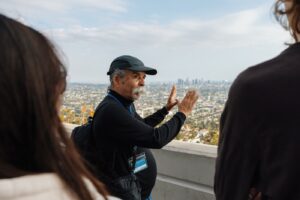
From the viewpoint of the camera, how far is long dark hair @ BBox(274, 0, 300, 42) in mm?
1316

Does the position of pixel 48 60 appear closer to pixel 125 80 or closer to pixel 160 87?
pixel 125 80

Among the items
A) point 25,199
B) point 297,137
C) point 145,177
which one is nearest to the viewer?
point 25,199

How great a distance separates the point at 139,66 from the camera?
10.1ft

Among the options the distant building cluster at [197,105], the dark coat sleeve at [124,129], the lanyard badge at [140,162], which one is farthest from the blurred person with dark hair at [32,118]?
the distant building cluster at [197,105]

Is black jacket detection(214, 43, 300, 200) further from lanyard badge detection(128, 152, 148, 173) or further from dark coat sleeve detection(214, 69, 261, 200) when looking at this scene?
lanyard badge detection(128, 152, 148, 173)

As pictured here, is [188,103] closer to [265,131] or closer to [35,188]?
[265,131]

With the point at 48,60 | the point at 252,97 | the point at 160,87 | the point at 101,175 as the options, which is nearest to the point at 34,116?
the point at 48,60

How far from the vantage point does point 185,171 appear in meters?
3.40

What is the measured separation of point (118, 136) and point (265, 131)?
158 centimetres

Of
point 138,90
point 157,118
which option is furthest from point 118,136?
point 157,118

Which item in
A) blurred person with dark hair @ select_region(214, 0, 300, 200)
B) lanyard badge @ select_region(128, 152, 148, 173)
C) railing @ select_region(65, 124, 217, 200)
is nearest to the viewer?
blurred person with dark hair @ select_region(214, 0, 300, 200)

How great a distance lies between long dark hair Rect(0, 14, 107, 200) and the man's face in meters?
1.90

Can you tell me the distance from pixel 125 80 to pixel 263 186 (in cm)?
186

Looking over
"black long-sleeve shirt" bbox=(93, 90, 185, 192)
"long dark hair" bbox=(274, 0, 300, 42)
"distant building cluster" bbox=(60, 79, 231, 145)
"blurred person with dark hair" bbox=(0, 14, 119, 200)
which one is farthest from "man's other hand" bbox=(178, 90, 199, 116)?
"blurred person with dark hair" bbox=(0, 14, 119, 200)
